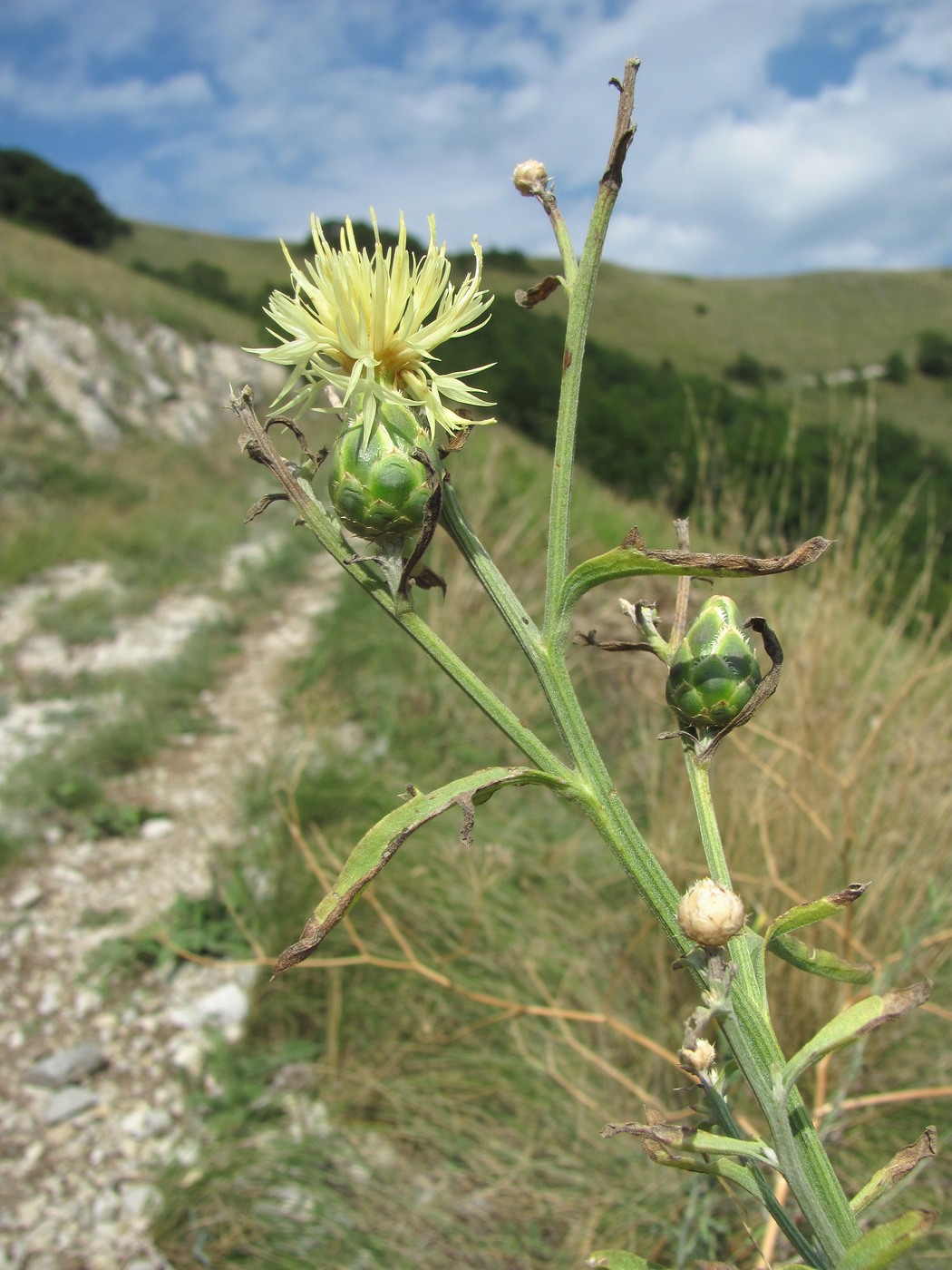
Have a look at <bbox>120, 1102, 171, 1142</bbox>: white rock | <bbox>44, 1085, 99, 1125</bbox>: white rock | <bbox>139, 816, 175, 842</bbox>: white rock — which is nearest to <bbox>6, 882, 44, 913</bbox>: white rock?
<bbox>139, 816, 175, 842</bbox>: white rock

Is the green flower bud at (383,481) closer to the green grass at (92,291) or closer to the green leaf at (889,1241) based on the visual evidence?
the green leaf at (889,1241)

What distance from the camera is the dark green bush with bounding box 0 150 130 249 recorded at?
27.1m

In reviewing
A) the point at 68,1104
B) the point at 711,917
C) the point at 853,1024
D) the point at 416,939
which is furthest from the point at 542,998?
the point at 711,917

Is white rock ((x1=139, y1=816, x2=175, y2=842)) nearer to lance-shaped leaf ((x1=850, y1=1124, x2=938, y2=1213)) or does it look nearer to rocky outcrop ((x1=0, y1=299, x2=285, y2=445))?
lance-shaped leaf ((x1=850, y1=1124, x2=938, y2=1213))

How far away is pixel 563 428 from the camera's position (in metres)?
0.66

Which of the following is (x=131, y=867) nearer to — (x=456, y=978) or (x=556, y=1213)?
(x=456, y=978)

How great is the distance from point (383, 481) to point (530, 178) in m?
0.31

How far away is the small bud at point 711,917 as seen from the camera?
A: 57 centimetres

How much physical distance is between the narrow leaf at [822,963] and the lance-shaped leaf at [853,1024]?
35 millimetres

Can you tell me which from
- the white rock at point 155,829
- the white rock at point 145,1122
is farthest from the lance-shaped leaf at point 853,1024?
the white rock at point 155,829

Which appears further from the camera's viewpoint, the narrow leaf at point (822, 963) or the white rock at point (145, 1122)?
the white rock at point (145, 1122)

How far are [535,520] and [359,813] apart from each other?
2967 mm

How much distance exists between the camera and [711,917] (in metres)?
0.57

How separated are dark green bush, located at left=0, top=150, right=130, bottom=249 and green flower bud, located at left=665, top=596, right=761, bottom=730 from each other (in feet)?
100
